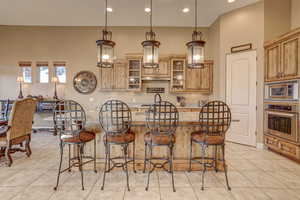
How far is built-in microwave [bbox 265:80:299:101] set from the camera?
3.03 metres

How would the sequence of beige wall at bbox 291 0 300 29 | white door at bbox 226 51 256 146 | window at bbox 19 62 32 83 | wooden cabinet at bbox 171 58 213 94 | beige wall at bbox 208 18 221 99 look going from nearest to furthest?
beige wall at bbox 291 0 300 29 < white door at bbox 226 51 256 146 < beige wall at bbox 208 18 221 99 < wooden cabinet at bbox 171 58 213 94 < window at bbox 19 62 32 83

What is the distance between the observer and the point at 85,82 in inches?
215

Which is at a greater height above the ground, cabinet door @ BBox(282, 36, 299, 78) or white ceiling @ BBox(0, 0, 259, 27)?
white ceiling @ BBox(0, 0, 259, 27)

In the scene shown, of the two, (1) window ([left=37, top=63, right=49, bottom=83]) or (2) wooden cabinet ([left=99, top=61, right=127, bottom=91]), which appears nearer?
(2) wooden cabinet ([left=99, top=61, right=127, bottom=91])

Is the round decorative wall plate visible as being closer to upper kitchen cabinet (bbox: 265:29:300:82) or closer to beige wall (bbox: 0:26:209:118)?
beige wall (bbox: 0:26:209:118)

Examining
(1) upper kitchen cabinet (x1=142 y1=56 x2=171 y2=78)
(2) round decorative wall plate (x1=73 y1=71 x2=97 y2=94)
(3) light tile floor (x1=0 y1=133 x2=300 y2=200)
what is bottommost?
(3) light tile floor (x1=0 y1=133 x2=300 y2=200)

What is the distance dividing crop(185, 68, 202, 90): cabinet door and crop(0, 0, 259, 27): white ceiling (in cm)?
163

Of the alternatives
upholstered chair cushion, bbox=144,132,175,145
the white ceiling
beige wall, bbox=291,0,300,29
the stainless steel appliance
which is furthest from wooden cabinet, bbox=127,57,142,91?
beige wall, bbox=291,0,300,29

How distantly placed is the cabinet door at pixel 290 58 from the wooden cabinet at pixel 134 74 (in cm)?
358

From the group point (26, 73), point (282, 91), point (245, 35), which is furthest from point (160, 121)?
point (26, 73)

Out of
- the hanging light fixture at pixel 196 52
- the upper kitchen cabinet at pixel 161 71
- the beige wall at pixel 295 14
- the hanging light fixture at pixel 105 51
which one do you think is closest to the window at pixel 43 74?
the upper kitchen cabinet at pixel 161 71

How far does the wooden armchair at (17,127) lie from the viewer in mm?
2842

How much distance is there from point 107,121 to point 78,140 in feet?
1.68

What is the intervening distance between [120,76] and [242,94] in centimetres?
359
